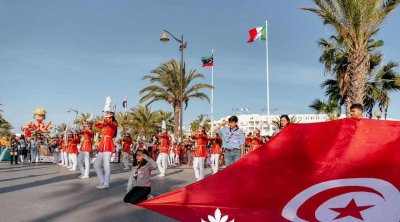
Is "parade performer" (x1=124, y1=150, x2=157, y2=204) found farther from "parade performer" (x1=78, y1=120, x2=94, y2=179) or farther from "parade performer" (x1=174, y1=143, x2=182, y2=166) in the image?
"parade performer" (x1=174, y1=143, x2=182, y2=166)

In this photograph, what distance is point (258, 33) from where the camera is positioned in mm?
31469

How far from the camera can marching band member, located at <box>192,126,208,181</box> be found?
13414mm

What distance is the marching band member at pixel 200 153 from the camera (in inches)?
528

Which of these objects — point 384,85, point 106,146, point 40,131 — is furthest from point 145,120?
point 106,146

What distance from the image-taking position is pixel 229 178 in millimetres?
4664

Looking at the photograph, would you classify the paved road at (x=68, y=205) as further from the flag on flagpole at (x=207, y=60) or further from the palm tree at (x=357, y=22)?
the flag on flagpole at (x=207, y=60)

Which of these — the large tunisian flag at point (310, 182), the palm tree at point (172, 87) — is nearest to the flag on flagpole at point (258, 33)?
the palm tree at point (172, 87)

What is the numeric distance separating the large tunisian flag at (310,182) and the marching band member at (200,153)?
8600 millimetres

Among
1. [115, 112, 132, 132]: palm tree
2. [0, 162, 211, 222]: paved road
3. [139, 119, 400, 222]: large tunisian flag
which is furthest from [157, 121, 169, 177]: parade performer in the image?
[115, 112, 132, 132]: palm tree

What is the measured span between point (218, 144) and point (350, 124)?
9.63 metres

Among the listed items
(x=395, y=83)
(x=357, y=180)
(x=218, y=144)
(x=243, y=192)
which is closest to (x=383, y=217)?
(x=357, y=180)

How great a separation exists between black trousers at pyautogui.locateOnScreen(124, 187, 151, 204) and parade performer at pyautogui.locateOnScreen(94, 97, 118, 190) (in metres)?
2.56

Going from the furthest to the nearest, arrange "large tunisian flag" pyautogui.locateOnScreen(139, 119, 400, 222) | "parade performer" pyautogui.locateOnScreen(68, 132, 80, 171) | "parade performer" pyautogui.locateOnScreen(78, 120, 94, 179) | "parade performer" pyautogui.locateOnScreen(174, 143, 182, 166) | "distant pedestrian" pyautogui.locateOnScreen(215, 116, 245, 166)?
"parade performer" pyautogui.locateOnScreen(174, 143, 182, 166), "parade performer" pyautogui.locateOnScreen(68, 132, 80, 171), "parade performer" pyautogui.locateOnScreen(78, 120, 94, 179), "distant pedestrian" pyautogui.locateOnScreen(215, 116, 245, 166), "large tunisian flag" pyautogui.locateOnScreen(139, 119, 400, 222)

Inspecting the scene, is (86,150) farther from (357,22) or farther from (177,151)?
(177,151)
